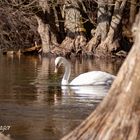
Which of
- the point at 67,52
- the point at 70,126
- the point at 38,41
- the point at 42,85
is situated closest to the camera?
the point at 70,126

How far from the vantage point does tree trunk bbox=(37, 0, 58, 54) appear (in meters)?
39.6

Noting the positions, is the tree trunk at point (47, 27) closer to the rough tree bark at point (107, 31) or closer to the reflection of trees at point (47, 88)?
the rough tree bark at point (107, 31)

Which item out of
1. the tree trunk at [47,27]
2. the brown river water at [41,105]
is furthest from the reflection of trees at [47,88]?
the tree trunk at [47,27]

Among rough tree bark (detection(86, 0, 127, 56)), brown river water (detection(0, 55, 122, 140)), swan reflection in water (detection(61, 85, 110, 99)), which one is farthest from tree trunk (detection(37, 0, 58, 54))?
swan reflection in water (detection(61, 85, 110, 99))

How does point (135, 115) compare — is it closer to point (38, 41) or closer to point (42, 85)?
point (42, 85)

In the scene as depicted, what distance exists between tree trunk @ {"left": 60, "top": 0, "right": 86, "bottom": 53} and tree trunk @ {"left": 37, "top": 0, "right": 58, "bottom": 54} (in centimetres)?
86

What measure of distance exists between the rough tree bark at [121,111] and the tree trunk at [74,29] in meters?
31.7

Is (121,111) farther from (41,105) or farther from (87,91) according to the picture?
(87,91)

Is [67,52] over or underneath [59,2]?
underneath

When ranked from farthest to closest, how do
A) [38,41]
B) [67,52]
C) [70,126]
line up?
[38,41] < [67,52] < [70,126]

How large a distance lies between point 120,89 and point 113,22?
105 ft

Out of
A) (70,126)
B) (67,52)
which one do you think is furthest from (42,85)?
(67,52)

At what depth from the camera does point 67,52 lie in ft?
126

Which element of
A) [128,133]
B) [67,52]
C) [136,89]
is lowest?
[67,52]
